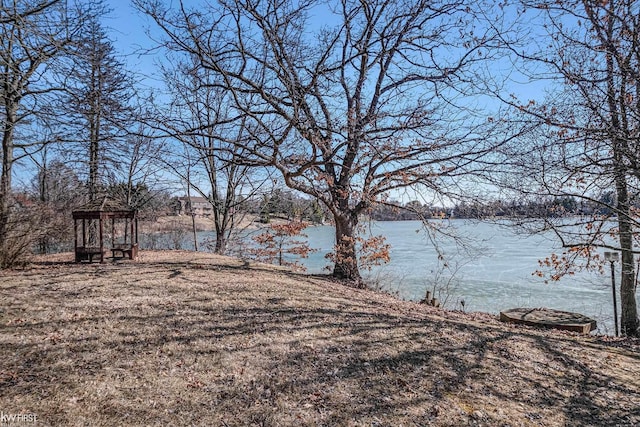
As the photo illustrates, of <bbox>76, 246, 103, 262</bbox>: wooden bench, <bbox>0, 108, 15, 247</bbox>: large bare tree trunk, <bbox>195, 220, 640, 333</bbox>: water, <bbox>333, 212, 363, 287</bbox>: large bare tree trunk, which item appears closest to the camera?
<bbox>0, 108, 15, 247</bbox>: large bare tree trunk

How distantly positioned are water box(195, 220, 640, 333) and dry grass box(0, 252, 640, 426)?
3352 millimetres

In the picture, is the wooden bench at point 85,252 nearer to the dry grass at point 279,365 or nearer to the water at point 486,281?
the dry grass at point 279,365

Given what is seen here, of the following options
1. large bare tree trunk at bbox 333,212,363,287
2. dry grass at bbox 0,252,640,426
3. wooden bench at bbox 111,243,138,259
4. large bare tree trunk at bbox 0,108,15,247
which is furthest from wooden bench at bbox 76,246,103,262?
large bare tree trunk at bbox 333,212,363,287

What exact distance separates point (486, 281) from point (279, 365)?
A: 11.6m

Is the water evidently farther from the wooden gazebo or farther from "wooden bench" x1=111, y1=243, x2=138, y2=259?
the wooden gazebo

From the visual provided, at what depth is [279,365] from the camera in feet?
10.9

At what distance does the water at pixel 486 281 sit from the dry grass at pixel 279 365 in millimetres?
3352

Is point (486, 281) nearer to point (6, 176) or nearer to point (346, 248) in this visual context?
point (346, 248)

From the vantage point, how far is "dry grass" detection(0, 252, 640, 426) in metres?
2.66

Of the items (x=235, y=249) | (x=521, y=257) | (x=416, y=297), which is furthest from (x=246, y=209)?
(x=521, y=257)

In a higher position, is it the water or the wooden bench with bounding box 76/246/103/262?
the wooden bench with bounding box 76/246/103/262

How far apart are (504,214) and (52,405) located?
6.78 meters

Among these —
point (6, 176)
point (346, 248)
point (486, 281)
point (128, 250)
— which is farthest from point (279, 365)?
point (486, 281)

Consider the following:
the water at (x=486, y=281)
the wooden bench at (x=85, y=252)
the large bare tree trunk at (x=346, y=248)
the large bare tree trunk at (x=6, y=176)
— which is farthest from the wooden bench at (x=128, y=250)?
the large bare tree trunk at (x=346, y=248)
